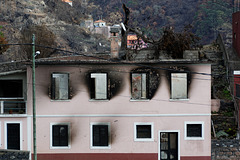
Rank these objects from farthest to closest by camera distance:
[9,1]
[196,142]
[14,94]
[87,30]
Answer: [87,30] → [9,1] → [14,94] → [196,142]

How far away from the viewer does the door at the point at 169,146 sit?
2262 cm

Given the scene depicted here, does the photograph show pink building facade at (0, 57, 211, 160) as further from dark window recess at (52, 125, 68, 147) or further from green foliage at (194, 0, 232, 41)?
green foliage at (194, 0, 232, 41)

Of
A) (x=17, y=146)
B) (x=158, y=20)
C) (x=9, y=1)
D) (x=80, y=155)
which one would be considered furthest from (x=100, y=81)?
(x=158, y=20)

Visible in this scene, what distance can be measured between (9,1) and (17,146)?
163172mm

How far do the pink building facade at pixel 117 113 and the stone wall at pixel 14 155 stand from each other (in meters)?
1.55

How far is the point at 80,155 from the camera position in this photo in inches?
888

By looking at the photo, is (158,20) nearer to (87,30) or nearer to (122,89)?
(87,30)

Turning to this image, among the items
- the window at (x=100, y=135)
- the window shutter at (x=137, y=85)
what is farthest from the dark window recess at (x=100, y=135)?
the window shutter at (x=137, y=85)

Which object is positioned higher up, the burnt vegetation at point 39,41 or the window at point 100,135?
the burnt vegetation at point 39,41

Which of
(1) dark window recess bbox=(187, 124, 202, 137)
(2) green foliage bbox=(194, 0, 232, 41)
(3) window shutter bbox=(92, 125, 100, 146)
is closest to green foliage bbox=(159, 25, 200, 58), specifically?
(1) dark window recess bbox=(187, 124, 202, 137)

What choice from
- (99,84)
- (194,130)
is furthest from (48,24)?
(194,130)

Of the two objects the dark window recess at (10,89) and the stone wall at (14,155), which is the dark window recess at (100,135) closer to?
the stone wall at (14,155)

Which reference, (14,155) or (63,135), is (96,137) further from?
(14,155)

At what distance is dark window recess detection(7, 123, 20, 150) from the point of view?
22778mm
